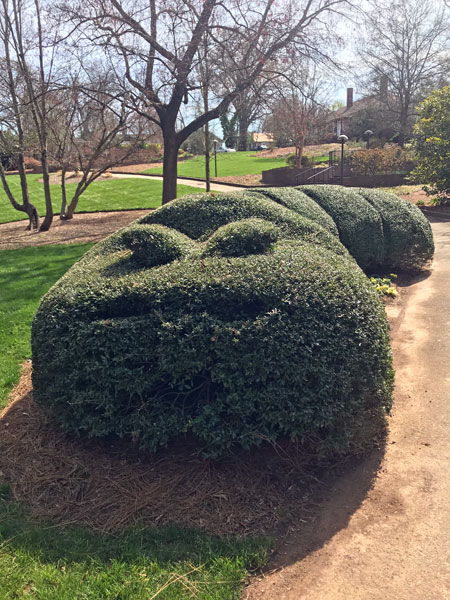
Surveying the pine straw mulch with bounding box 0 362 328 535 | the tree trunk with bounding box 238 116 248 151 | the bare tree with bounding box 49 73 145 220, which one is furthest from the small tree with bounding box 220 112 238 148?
the pine straw mulch with bounding box 0 362 328 535

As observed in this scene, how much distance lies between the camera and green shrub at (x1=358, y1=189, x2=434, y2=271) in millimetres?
8648

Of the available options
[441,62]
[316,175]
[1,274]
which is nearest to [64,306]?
[1,274]

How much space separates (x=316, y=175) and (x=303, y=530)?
26.5m

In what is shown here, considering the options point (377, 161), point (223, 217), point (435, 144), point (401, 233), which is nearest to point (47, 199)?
point (401, 233)

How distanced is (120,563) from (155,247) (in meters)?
2.54

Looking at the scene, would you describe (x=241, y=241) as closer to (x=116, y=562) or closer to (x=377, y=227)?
(x=116, y=562)

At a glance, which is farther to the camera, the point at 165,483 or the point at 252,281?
the point at 252,281

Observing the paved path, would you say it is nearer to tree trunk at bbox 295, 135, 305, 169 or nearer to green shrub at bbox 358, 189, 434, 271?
tree trunk at bbox 295, 135, 305, 169

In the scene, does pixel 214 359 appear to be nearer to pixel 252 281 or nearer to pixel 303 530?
pixel 252 281

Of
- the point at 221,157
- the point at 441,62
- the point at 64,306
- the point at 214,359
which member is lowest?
the point at 214,359

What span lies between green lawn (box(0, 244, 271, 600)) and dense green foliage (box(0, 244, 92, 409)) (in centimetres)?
200

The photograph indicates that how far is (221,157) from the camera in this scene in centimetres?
5025

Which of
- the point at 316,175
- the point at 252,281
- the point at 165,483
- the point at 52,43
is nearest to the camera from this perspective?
the point at 165,483

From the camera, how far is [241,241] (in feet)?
13.9
